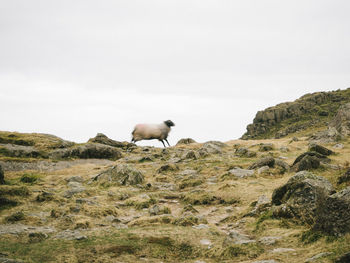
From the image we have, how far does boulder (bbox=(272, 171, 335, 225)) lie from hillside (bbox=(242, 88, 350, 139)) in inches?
3994

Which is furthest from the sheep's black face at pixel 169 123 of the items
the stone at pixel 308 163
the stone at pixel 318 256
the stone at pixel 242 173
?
the stone at pixel 318 256

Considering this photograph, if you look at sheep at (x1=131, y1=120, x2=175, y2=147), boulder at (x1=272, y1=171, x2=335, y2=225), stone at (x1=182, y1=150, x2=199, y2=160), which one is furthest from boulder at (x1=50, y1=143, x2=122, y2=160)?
boulder at (x1=272, y1=171, x2=335, y2=225)

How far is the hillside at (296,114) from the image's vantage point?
11225 centimetres

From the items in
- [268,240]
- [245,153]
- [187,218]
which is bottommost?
[187,218]

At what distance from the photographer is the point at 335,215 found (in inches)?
284

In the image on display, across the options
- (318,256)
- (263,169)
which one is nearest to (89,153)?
(263,169)

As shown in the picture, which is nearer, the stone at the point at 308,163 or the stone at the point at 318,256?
the stone at the point at 318,256

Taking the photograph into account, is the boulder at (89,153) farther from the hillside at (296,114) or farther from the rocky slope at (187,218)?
the hillside at (296,114)

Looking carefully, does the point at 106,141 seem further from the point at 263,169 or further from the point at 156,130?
the point at 263,169

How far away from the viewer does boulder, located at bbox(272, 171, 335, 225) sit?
9.34 metres

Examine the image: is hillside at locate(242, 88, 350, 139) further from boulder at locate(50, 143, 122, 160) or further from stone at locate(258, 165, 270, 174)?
stone at locate(258, 165, 270, 174)

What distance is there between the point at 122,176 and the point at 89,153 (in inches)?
820

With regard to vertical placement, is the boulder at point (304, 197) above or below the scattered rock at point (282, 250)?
above

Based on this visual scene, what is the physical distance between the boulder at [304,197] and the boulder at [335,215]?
1319 mm
